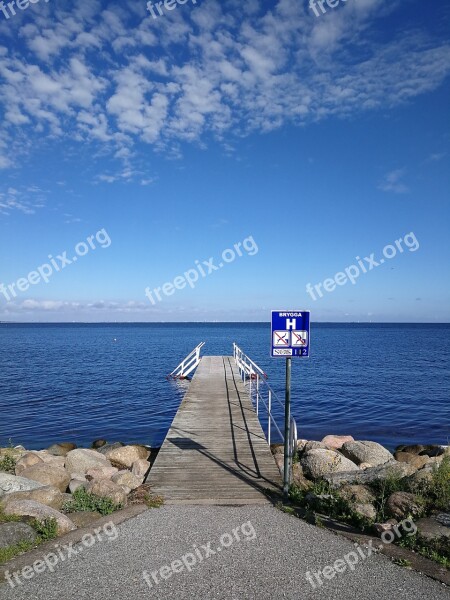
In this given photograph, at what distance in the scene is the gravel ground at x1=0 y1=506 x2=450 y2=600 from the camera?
186 inches

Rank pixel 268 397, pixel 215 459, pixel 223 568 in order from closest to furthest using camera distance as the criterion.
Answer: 1. pixel 223 568
2. pixel 215 459
3. pixel 268 397

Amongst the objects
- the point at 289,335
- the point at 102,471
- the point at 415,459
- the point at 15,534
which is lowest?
the point at 415,459

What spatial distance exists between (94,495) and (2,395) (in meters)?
24.0

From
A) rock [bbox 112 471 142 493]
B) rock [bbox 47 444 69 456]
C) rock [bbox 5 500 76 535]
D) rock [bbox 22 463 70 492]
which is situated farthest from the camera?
rock [bbox 47 444 69 456]

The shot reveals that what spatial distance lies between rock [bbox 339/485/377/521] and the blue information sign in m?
2.30

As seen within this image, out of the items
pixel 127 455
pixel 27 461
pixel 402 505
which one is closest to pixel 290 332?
pixel 402 505

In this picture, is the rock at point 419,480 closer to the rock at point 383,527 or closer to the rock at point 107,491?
the rock at point 383,527

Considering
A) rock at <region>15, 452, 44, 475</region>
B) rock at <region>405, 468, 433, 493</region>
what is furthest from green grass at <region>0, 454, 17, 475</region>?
rock at <region>405, 468, 433, 493</region>

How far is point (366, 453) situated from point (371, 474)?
13.6 feet

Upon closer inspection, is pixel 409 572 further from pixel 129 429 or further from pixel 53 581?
pixel 129 429

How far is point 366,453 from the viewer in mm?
11836

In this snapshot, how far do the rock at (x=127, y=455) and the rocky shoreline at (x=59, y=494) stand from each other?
45.2 inches

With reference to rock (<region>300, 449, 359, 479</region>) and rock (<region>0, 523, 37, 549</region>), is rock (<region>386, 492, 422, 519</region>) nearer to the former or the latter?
rock (<region>300, 449, 359, 479</region>)

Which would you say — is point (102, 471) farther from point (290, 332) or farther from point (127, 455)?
point (290, 332)
